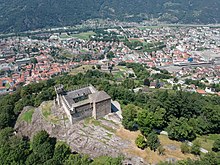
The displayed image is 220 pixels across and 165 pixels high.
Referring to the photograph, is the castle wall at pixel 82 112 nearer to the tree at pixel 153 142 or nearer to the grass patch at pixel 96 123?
the grass patch at pixel 96 123

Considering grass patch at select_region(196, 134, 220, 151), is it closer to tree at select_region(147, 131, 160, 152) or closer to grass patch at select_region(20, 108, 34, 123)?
tree at select_region(147, 131, 160, 152)

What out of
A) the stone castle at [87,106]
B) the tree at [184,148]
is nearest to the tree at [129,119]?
the stone castle at [87,106]

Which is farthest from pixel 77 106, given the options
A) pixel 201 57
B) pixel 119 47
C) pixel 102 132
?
pixel 119 47

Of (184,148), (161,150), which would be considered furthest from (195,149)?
(161,150)

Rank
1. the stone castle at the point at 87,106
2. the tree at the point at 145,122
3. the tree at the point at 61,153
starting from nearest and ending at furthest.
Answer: the tree at the point at 61,153, the tree at the point at 145,122, the stone castle at the point at 87,106

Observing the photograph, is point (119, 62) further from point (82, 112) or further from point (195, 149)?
point (195, 149)

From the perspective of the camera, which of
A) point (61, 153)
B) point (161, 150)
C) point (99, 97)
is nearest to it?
point (161, 150)
